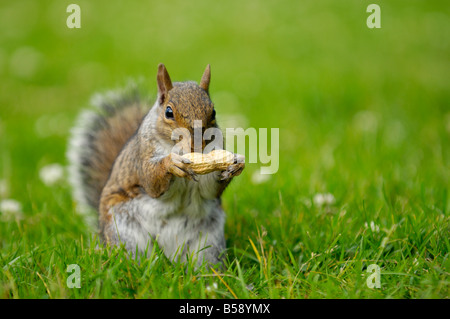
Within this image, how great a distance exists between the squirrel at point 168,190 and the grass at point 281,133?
9 cm

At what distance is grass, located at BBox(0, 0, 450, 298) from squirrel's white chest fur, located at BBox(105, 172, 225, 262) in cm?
8

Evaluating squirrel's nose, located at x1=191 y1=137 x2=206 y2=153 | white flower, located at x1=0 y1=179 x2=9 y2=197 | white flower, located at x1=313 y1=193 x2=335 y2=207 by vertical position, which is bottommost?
white flower, located at x1=0 y1=179 x2=9 y2=197

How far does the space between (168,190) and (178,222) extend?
0.38ft

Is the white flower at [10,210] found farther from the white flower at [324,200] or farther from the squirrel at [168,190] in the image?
the white flower at [324,200]

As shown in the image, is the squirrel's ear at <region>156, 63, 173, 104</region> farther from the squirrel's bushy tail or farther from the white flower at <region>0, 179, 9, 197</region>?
the white flower at <region>0, 179, 9, 197</region>

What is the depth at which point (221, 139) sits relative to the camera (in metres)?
1.54

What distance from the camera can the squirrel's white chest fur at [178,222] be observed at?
5.13 feet

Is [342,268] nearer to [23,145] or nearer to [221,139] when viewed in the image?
[221,139]

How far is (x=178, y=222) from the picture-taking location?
62.3 inches

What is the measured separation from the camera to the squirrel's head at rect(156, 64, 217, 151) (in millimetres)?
1403

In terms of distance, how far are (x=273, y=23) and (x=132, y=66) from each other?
1591 mm
